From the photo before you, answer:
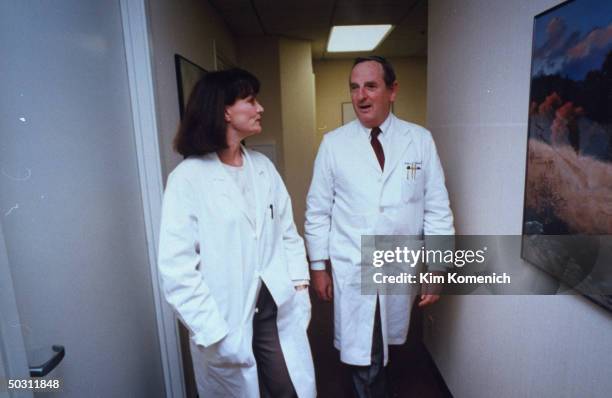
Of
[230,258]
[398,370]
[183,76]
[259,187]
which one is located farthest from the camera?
[398,370]

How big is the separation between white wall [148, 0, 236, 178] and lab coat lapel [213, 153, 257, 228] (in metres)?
0.43

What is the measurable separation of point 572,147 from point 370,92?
2.71 ft

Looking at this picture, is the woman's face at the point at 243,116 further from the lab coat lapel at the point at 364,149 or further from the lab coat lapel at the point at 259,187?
the lab coat lapel at the point at 364,149

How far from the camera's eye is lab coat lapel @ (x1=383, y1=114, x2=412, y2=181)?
1499 mm

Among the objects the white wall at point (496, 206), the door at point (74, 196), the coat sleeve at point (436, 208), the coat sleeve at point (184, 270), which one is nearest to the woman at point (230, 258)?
the coat sleeve at point (184, 270)

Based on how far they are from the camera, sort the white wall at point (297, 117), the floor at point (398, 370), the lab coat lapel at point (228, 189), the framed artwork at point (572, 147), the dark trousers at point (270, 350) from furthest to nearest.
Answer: the white wall at point (297, 117) < the floor at point (398, 370) < the dark trousers at point (270, 350) < the lab coat lapel at point (228, 189) < the framed artwork at point (572, 147)

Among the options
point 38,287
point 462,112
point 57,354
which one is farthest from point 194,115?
point 462,112

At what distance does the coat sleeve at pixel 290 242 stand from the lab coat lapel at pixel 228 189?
0.22 m

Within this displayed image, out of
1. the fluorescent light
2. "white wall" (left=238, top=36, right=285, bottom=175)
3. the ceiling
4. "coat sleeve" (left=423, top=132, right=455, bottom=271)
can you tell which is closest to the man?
"coat sleeve" (left=423, top=132, right=455, bottom=271)

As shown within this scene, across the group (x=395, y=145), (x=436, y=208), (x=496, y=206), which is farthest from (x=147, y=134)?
(x=496, y=206)

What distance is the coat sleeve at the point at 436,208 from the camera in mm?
1521

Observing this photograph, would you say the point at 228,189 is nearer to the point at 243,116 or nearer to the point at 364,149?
the point at 243,116

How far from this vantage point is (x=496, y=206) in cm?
128

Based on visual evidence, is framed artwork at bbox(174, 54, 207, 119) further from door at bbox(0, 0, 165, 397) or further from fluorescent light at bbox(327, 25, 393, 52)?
fluorescent light at bbox(327, 25, 393, 52)
